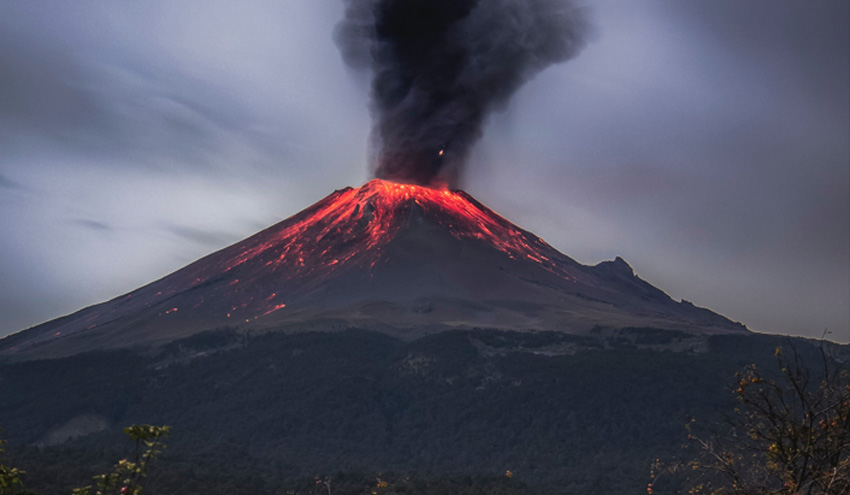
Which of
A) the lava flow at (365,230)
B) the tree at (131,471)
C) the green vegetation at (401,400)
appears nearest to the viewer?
the tree at (131,471)

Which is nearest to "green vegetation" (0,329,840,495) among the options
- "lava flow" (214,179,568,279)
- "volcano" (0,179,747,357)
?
"volcano" (0,179,747,357)

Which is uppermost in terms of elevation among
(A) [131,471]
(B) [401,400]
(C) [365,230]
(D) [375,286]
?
(C) [365,230]

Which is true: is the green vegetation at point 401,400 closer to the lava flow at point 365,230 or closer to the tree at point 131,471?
the lava flow at point 365,230

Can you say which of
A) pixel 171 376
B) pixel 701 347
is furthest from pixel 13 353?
pixel 701 347

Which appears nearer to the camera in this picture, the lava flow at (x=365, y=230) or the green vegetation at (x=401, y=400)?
the green vegetation at (x=401, y=400)

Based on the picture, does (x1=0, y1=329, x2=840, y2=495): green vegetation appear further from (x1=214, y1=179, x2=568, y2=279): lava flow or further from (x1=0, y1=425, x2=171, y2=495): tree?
(x1=0, y1=425, x2=171, y2=495): tree

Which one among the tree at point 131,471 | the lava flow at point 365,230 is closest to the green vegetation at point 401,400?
the lava flow at point 365,230

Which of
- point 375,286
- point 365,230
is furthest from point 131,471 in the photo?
point 365,230

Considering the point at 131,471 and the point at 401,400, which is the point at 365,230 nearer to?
the point at 401,400

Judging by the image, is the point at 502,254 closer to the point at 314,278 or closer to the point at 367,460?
the point at 314,278
